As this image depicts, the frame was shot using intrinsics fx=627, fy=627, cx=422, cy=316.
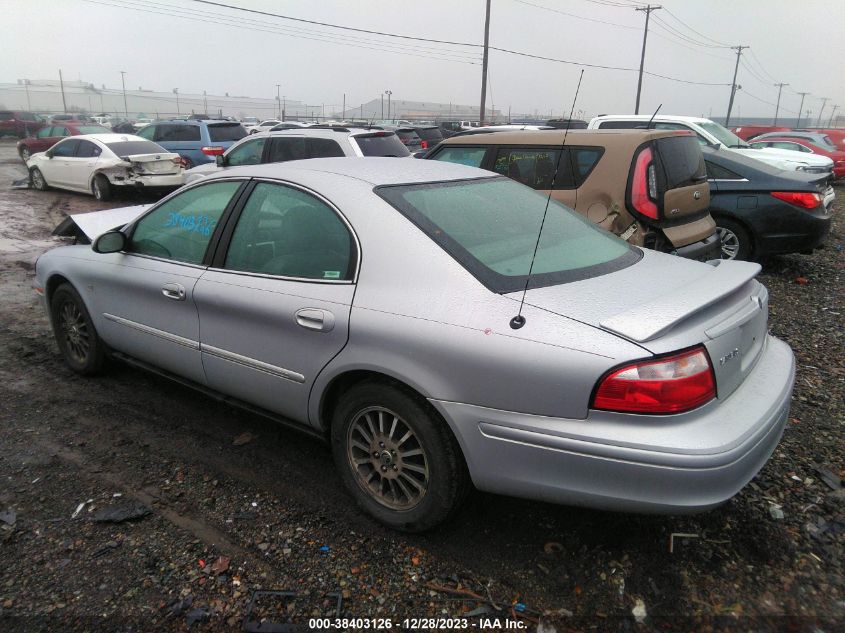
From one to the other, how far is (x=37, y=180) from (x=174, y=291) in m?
14.4

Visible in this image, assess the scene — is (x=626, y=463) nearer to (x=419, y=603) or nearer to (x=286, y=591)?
(x=419, y=603)

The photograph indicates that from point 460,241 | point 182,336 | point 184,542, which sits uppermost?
point 460,241

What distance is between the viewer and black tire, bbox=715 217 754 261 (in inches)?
294

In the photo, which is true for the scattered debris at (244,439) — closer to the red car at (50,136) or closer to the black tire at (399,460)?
the black tire at (399,460)

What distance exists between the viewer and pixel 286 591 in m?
2.50

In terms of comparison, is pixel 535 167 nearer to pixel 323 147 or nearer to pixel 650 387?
pixel 323 147

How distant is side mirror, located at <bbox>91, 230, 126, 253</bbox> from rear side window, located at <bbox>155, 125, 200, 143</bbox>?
13566 millimetres

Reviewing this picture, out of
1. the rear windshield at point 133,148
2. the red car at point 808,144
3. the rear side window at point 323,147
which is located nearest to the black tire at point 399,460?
the rear side window at point 323,147

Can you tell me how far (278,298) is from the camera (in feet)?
9.87

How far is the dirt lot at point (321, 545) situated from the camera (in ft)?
7.92

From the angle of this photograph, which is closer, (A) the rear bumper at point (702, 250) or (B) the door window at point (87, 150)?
(A) the rear bumper at point (702, 250)

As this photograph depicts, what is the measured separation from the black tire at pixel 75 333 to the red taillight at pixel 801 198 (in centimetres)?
720

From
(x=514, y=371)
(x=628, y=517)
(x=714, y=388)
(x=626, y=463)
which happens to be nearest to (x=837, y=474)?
(x=628, y=517)

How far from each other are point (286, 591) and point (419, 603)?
0.53m
